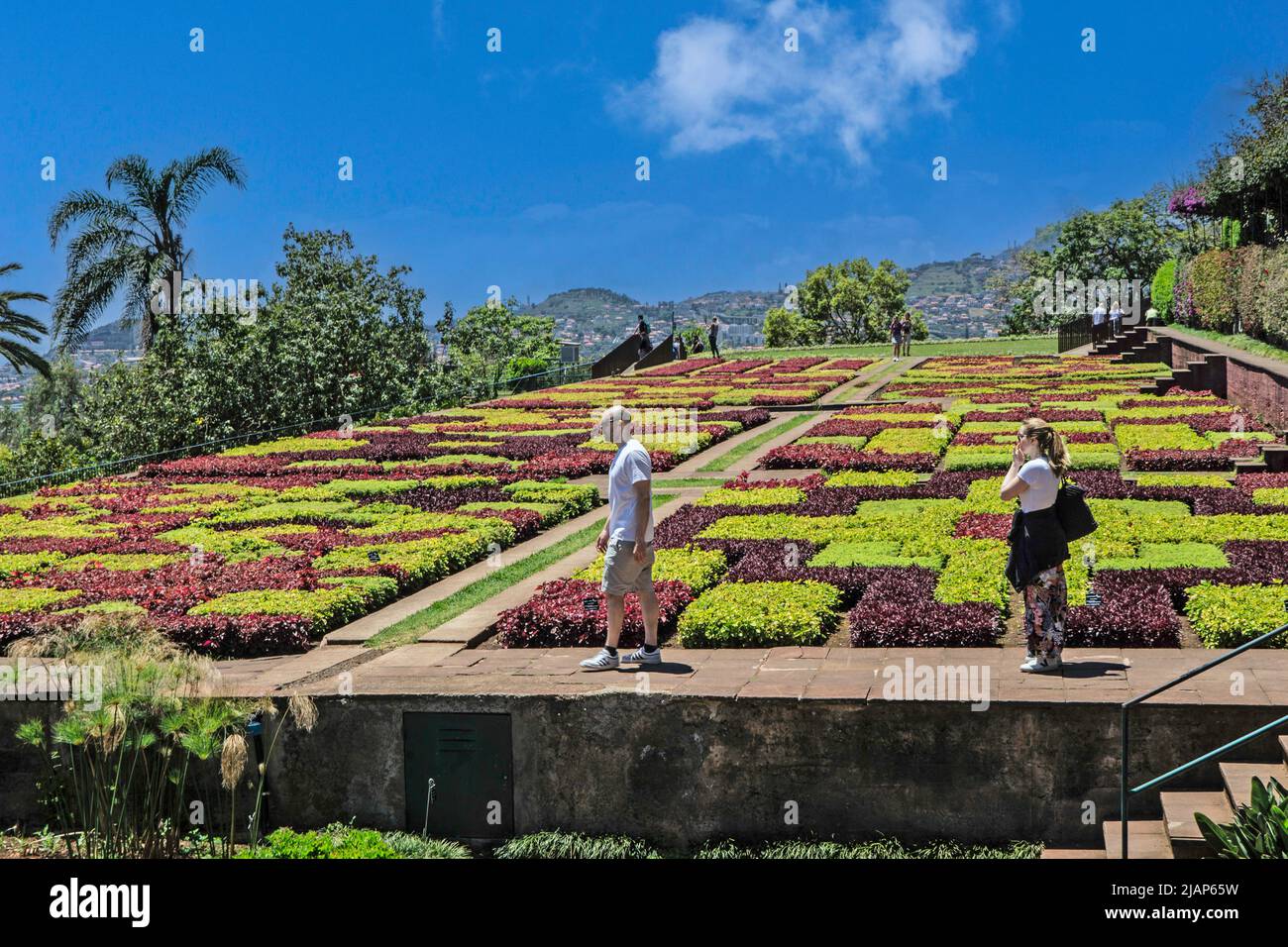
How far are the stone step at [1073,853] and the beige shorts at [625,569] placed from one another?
10.2ft

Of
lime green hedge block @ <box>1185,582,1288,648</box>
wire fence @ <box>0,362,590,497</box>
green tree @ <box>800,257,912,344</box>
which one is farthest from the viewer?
green tree @ <box>800,257,912,344</box>

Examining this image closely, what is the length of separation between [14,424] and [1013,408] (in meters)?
67.8

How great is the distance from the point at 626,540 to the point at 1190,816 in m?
3.95

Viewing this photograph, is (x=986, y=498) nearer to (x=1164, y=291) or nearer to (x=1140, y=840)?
(x=1140, y=840)

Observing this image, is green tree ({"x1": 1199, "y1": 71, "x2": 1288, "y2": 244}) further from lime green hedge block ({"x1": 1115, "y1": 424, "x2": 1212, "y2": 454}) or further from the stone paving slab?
the stone paving slab

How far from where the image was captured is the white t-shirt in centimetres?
915

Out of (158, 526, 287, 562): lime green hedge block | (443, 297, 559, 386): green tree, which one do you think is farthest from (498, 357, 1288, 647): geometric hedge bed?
(443, 297, 559, 386): green tree

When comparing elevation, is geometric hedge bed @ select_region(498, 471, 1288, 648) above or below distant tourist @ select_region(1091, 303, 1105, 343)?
below

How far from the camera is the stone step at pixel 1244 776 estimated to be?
719cm

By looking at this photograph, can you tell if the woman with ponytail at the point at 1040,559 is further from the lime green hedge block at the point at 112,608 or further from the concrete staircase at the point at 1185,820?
the lime green hedge block at the point at 112,608

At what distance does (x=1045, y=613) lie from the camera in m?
8.71

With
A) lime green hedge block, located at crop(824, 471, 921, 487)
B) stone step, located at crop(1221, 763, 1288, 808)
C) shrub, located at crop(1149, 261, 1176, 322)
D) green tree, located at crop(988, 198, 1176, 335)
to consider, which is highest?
green tree, located at crop(988, 198, 1176, 335)

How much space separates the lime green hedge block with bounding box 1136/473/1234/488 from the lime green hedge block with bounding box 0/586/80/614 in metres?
12.3

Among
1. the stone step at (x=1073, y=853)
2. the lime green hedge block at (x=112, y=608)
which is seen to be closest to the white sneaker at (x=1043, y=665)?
the stone step at (x=1073, y=853)
